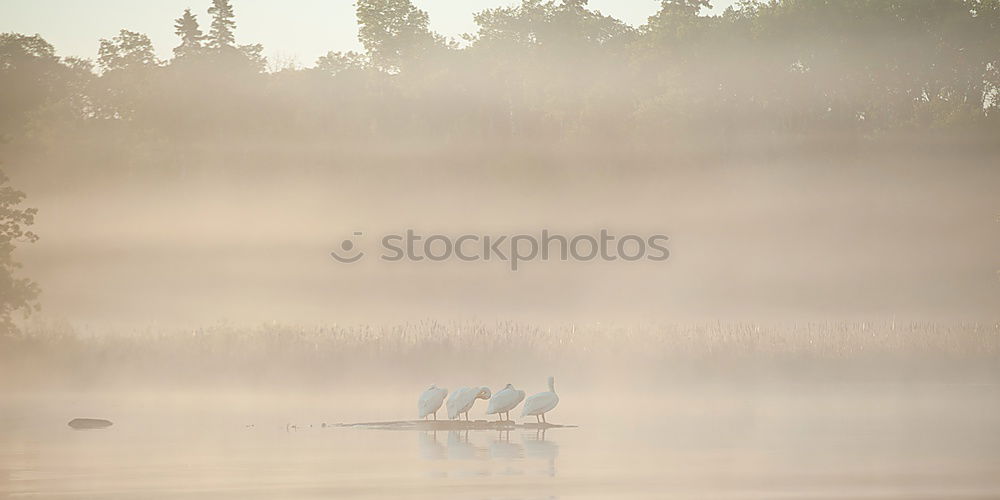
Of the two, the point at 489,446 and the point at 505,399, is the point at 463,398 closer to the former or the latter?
the point at 505,399

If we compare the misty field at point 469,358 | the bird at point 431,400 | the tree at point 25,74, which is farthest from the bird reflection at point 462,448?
the tree at point 25,74

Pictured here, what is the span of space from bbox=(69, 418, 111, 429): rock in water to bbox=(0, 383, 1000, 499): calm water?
311 mm

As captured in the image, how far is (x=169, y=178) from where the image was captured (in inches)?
3812

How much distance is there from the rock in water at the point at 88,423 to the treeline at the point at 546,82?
A: 5138cm

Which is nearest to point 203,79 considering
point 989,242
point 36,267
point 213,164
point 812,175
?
point 213,164

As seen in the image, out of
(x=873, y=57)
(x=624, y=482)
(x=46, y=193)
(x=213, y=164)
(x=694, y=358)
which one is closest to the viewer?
(x=624, y=482)

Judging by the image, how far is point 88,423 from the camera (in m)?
32.5

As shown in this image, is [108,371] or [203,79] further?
[203,79]

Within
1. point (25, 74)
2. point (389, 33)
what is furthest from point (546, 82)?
point (25, 74)

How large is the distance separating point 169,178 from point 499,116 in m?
19.3

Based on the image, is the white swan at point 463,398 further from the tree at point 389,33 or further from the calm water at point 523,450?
the tree at point 389,33

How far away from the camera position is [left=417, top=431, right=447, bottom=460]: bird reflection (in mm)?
26250

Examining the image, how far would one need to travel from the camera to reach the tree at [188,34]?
10362cm

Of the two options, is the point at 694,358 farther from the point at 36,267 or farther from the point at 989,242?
the point at 36,267
